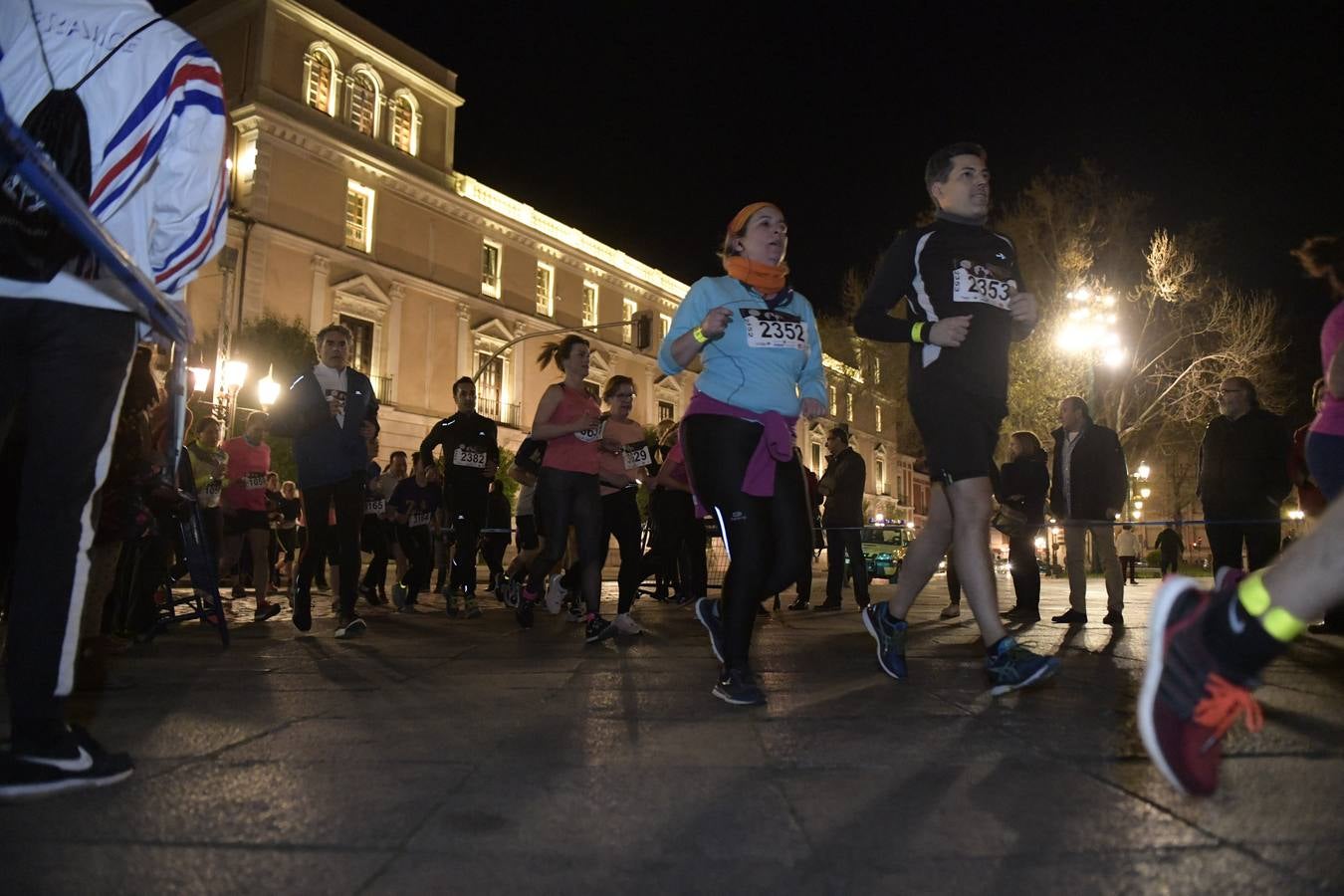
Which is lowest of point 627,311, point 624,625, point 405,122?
point 624,625

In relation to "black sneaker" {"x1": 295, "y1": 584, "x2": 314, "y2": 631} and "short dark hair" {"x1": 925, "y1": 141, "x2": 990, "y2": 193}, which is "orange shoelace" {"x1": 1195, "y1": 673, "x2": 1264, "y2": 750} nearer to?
"short dark hair" {"x1": 925, "y1": 141, "x2": 990, "y2": 193}

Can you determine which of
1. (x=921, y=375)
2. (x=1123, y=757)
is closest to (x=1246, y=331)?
(x=921, y=375)

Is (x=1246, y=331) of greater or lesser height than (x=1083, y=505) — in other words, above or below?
above

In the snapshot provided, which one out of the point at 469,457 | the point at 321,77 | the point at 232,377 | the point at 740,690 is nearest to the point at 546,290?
the point at 321,77

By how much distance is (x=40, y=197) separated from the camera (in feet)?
6.91

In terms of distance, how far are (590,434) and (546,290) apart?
118ft

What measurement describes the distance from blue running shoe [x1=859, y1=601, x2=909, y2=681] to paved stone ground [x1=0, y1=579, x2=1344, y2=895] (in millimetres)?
124

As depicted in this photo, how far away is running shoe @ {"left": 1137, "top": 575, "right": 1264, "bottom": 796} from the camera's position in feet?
6.00

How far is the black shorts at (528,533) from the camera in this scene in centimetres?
827

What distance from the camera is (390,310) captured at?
33.6 metres

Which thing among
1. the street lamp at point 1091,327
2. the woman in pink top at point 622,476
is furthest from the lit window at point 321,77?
the woman in pink top at point 622,476

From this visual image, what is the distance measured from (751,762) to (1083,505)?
6.48 metres

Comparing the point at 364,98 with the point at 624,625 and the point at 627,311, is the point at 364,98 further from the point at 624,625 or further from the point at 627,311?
the point at 624,625

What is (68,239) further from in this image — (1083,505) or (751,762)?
(1083,505)
